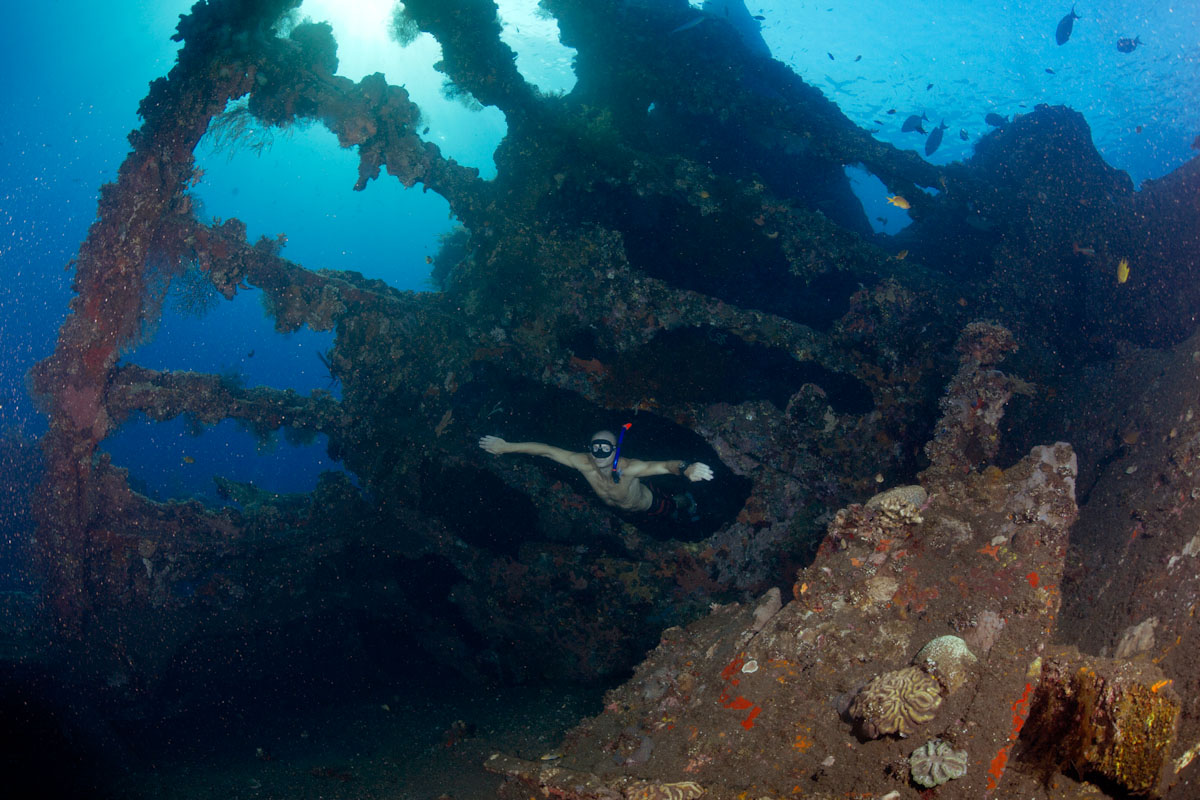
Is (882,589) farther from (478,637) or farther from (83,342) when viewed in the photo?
(83,342)

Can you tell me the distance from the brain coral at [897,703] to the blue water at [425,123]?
8.17 meters

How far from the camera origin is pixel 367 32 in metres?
48.0

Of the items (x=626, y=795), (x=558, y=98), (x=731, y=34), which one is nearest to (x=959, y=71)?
(x=731, y=34)

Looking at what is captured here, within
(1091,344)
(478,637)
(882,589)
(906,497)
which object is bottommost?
(478,637)

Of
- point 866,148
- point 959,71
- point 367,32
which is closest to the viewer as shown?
point 866,148

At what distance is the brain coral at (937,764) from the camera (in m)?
2.22

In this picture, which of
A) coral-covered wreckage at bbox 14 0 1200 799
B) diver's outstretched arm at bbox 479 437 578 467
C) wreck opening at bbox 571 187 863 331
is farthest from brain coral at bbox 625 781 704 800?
wreck opening at bbox 571 187 863 331

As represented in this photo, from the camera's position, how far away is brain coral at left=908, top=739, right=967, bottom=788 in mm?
2223

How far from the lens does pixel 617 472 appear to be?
587 centimetres

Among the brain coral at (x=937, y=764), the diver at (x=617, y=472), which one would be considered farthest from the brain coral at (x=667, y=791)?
the diver at (x=617, y=472)

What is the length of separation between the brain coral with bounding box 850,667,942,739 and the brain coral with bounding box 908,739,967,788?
4.3 inches

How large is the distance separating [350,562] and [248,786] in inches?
103

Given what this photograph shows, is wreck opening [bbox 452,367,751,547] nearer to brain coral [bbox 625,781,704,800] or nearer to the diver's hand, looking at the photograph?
the diver's hand

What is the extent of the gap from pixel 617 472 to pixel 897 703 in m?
3.69
